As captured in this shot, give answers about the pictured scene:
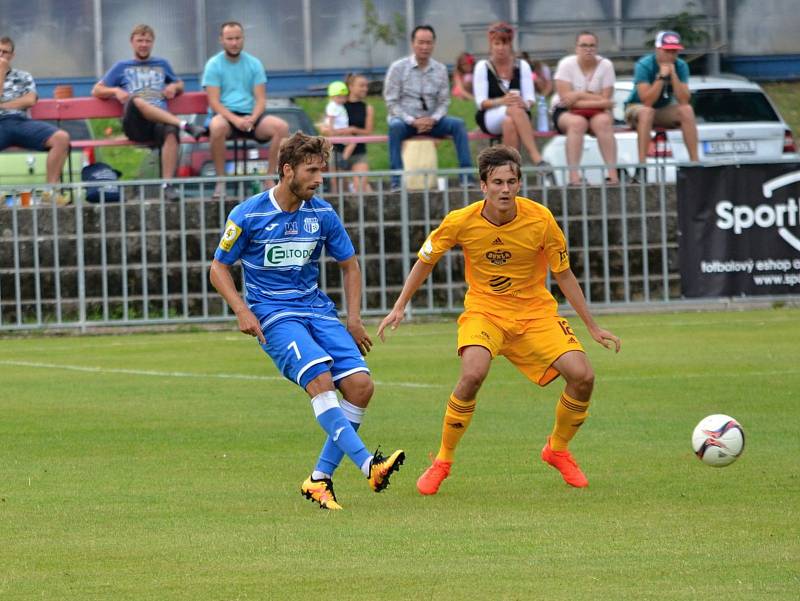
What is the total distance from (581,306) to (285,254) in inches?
65.3

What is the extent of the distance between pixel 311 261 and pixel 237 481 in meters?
1.29

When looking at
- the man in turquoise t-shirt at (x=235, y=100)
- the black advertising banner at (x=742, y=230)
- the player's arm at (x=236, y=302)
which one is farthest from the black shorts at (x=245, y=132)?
the player's arm at (x=236, y=302)

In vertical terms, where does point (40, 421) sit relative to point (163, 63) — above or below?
below

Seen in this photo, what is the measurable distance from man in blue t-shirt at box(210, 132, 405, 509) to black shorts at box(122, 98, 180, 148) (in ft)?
32.9

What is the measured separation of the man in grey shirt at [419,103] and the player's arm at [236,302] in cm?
998

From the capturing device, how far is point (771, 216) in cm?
1795

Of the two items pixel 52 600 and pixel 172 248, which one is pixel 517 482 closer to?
pixel 52 600

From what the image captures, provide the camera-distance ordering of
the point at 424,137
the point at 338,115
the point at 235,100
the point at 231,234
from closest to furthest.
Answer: the point at 231,234
the point at 235,100
the point at 424,137
the point at 338,115

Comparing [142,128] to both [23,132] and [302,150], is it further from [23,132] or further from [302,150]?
[302,150]

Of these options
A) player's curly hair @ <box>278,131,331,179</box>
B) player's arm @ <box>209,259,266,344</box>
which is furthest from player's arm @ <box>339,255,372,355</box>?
player's curly hair @ <box>278,131,331,179</box>

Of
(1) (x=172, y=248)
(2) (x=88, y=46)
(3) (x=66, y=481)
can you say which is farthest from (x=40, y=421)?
(2) (x=88, y=46)

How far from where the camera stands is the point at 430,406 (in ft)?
39.0

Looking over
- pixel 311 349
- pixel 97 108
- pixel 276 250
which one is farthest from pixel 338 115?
pixel 311 349

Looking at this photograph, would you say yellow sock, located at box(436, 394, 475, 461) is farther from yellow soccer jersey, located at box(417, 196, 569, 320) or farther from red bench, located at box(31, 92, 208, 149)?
red bench, located at box(31, 92, 208, 149)
